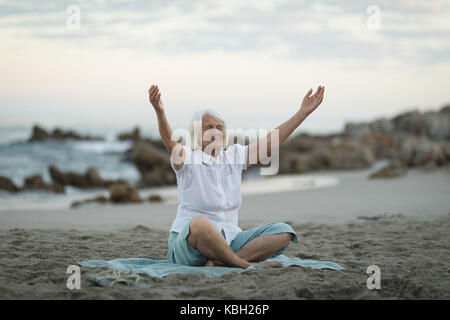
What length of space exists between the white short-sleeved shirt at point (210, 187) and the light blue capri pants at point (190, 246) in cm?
10

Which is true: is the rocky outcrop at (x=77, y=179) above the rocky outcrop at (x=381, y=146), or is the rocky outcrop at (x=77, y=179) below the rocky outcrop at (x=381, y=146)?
below

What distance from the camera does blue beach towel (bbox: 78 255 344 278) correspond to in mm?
3684

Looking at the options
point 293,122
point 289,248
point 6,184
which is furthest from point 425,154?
point 293,122

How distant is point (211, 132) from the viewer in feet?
12.9

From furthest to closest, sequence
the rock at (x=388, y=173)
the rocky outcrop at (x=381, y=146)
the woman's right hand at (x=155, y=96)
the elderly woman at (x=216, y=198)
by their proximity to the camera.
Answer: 1. the rocky outcrop at (x=381, y=146)
2. the rock at (x=388, y=173)
3. the elderly woman at (x=216, y=198)
4. the woman's right hand at (x=155, y=96)

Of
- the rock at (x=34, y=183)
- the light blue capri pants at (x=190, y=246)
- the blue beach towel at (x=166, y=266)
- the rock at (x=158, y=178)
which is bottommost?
the rock at (x=158, y=178)

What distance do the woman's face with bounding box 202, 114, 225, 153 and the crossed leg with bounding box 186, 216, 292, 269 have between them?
59cm

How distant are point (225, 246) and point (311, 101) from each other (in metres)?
1.33

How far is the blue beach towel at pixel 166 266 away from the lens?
12.1 ft

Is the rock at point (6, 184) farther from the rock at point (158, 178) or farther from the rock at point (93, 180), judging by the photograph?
the rock at point (158, 178)

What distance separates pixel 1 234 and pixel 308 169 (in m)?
11.7

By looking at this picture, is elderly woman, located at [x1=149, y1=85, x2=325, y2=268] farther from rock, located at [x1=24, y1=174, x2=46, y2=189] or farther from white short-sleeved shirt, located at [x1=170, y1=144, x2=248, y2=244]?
rock, located at [x1=24, y1=174, x2=46, y2=189]

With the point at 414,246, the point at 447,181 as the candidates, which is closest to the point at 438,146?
the point at 447,181

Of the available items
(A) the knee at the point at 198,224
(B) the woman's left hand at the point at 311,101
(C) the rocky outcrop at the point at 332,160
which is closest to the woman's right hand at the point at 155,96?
(A) the knee at the point at 198,224
